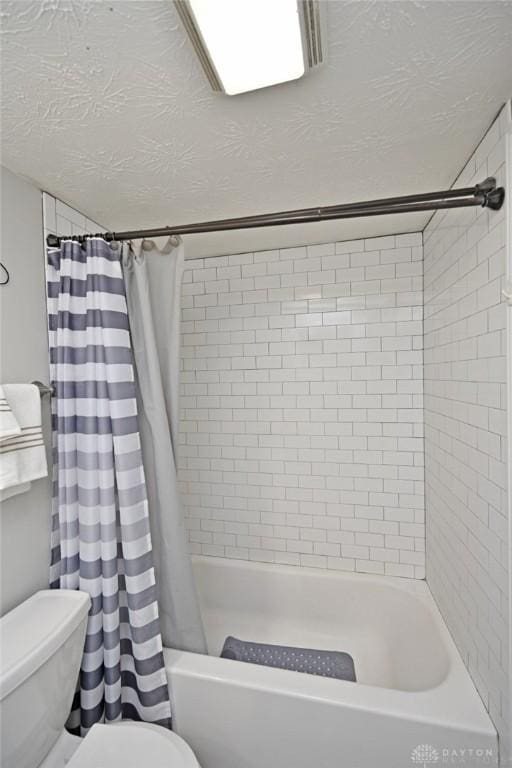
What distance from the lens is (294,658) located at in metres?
1.91

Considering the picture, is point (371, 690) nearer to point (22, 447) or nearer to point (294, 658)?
point (294, 658)

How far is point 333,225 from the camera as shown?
1.83 meters

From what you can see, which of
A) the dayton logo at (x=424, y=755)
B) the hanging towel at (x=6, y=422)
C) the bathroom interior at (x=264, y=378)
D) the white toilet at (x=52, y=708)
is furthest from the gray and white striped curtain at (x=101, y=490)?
the dayton logo at (x=424, y=755)

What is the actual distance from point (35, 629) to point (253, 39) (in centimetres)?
169

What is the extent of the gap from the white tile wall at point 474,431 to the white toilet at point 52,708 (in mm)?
1023

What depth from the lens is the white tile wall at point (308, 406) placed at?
201cm

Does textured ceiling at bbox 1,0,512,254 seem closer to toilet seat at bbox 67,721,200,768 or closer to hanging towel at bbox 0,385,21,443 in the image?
hanging towel at bbox 0,385,21,443

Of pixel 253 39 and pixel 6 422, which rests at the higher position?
pixel 253 39

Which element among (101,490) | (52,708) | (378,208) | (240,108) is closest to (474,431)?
(378,208)

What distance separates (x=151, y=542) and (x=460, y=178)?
1906 mm

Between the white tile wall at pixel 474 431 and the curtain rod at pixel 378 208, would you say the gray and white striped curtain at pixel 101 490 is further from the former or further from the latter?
the white tile wall at pixel 474 431

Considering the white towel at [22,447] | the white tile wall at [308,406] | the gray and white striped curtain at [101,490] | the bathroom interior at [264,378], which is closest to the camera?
the bathroom interior at [264,378]

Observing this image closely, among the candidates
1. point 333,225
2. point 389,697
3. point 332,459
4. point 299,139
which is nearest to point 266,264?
point 333,225

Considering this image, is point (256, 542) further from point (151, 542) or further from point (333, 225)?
point (333, 225)
